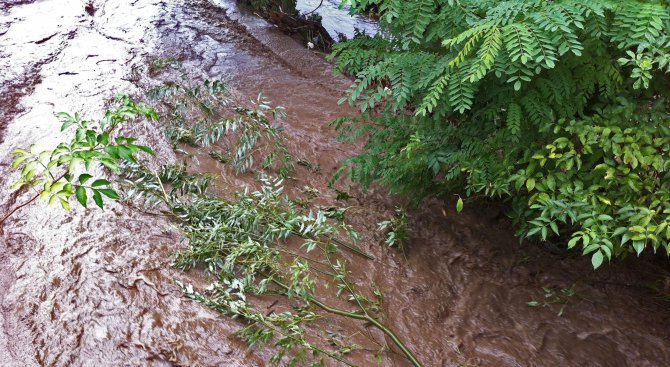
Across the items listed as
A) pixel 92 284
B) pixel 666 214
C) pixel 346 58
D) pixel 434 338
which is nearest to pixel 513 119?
pixel 666 214

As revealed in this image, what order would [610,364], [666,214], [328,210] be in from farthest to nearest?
[328,210] → [610,364] → [666,214]

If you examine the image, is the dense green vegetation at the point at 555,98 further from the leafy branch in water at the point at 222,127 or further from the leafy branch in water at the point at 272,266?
the leafy branch in water at the point at 222,127

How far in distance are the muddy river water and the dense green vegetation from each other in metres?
0.72

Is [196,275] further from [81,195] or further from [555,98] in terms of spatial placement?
[555,98]

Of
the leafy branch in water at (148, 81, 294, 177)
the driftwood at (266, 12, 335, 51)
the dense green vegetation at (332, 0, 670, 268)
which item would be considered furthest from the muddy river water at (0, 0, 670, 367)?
the driftwood at (266, 12, 335, 51)

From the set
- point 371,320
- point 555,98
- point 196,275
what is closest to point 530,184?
point 555,98

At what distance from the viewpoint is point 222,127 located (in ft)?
15.1

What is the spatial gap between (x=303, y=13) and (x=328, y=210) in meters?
6.05

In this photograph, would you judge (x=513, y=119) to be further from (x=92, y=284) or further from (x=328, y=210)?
(x=92, y=284)

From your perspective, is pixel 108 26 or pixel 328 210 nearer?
pixel 328 210

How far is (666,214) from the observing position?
9.52 ft

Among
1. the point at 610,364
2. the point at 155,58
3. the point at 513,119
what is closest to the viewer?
the point at 513,119

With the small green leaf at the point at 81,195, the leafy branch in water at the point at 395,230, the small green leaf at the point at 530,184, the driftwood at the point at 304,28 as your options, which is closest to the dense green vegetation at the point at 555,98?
the small green leaf at the point at 530,184

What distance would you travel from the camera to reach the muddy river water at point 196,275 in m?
2.76
